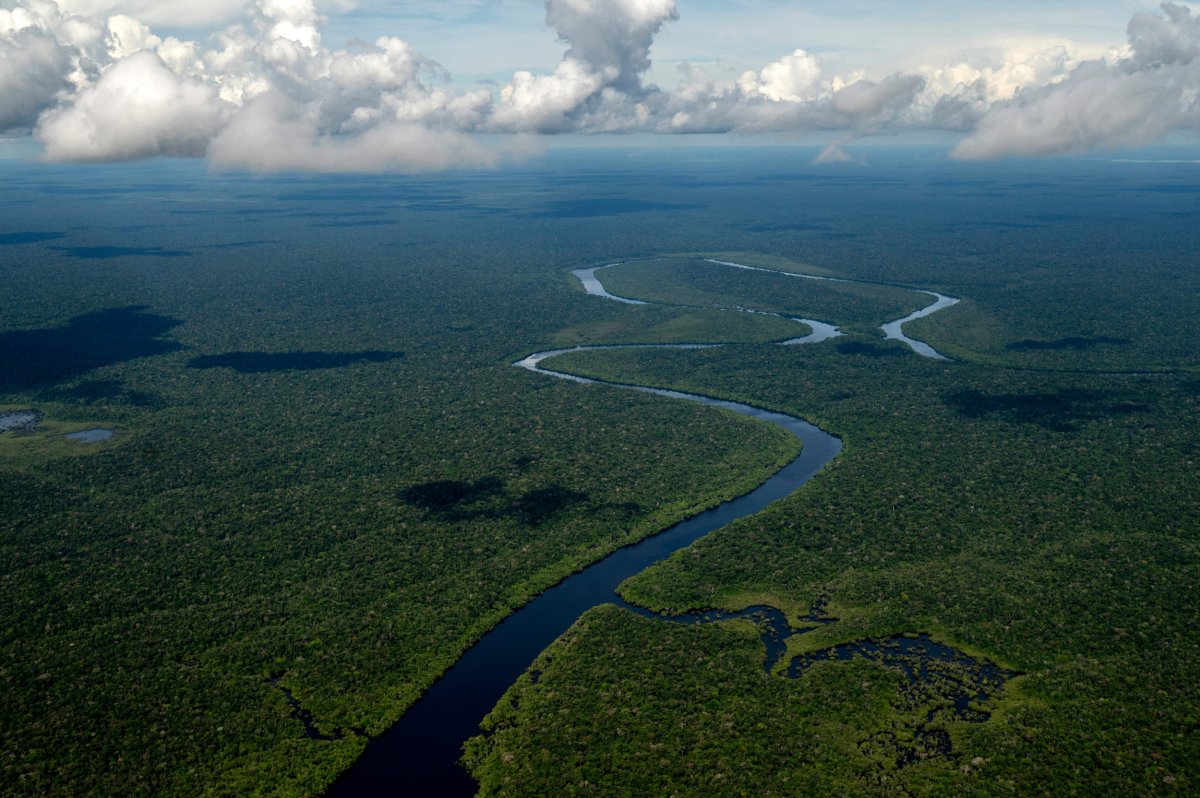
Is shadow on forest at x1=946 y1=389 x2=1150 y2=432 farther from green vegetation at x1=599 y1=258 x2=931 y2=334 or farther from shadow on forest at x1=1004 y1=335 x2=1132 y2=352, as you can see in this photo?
green vegetation at x1=599 y1=258 x2=931 y2=334

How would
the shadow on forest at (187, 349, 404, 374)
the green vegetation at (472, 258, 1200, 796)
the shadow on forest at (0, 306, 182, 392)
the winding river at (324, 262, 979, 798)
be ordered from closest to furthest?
1. the green vegetation at (472, 258, 1200, 796)
2. the winding river at (324, 262, 979, 798)
3. the shadow on forest at (0, 306, 182, 392)
4. the shadow on forest at (187, 349, 404, 374)

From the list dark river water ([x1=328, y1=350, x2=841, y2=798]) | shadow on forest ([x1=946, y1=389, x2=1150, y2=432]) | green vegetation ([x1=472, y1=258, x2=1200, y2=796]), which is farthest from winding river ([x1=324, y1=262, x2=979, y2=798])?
shadow on forest ([x1=946, y1=389, x2=1150, y2=432])

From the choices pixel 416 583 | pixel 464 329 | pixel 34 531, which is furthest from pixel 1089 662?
pixel 464 329

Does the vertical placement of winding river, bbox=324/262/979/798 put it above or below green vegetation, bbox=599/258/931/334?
below

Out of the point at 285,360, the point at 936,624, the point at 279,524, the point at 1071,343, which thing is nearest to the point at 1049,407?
the point at 1071,343

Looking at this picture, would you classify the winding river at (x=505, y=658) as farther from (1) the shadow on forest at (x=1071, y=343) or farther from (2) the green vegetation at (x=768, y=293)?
(2) the green vegetation at (x=768, y=293)
